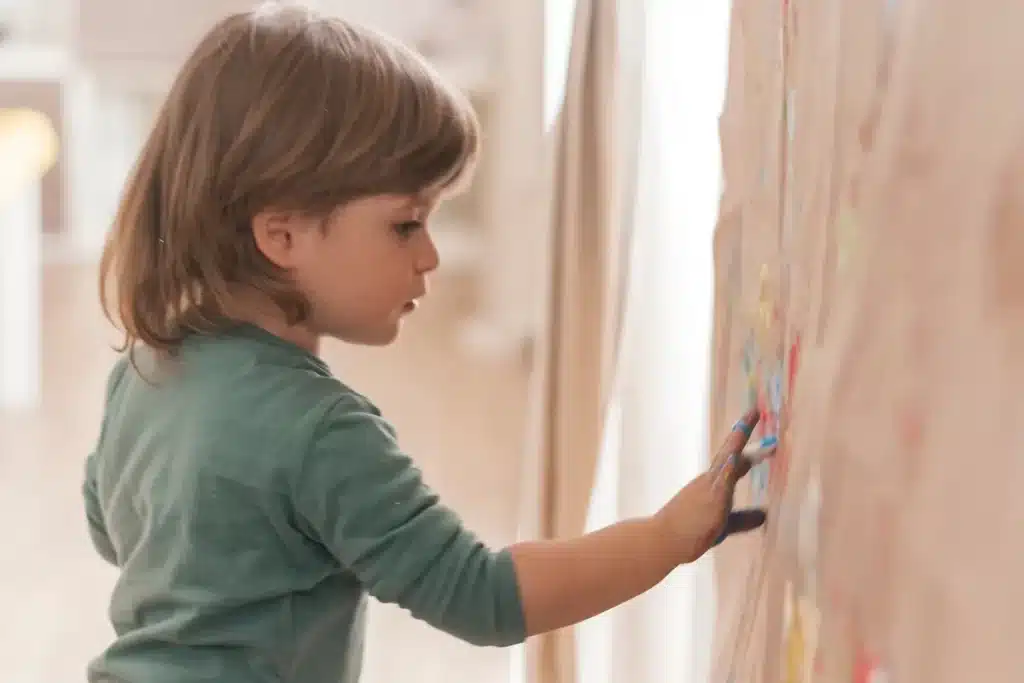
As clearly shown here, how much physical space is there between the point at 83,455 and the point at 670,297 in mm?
1516

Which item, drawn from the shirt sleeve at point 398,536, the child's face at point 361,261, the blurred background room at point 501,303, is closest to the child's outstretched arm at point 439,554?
the shirt sleeve at point 398,536

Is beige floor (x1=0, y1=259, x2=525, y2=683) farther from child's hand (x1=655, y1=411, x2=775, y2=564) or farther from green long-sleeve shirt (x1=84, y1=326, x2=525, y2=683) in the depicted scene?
child's hand (x1=655, y1=411, x2=775, y2=564)

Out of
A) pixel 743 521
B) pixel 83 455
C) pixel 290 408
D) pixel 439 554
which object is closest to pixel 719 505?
pixel 743 521

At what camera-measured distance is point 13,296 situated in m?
2.46

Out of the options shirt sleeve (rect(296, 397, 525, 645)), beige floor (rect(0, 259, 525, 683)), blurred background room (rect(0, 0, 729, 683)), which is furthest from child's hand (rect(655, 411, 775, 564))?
beige floor (rect(0, 259, 525, 683))

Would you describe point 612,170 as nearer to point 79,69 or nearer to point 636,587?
point 636,587

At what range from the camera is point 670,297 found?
1025mm

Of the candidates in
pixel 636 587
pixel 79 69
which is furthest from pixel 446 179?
pixel 79 69

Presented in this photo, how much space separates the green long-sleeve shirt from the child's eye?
11 centimetres

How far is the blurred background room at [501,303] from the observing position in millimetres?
1007

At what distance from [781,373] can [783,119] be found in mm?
143

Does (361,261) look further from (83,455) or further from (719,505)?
(83,455)

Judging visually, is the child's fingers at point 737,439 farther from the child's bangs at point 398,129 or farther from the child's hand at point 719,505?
the child's bangs at point 398,129

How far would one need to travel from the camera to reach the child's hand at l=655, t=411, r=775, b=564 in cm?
75
